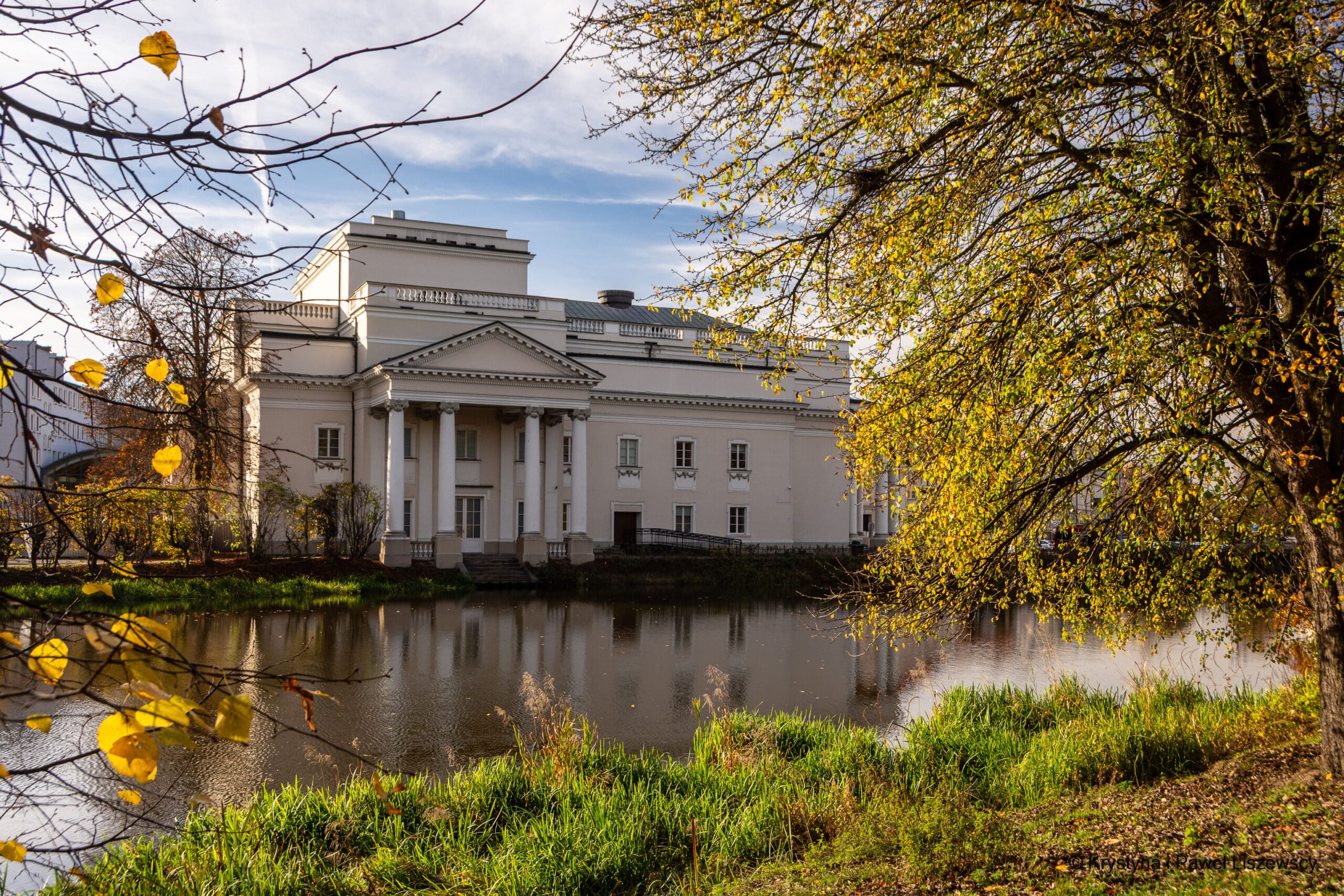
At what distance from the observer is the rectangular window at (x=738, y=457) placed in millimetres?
43344

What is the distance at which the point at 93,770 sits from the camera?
8.45 metres

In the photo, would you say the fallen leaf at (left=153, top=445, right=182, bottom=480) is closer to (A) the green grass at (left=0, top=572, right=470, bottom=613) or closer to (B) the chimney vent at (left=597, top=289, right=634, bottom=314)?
(A) the green grass at (left=0, top=572, right=470, bottom=613)

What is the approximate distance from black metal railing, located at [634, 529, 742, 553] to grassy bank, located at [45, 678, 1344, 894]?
3045 centimetres

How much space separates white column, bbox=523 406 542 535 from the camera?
3594cm

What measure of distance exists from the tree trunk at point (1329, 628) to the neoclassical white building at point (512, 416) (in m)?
23.9

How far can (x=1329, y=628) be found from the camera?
689cm

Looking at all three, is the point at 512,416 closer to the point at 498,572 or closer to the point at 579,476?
the point at 579,476

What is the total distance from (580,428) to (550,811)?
30363 millimetres

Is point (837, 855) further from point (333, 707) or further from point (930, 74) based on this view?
point (333, 707)

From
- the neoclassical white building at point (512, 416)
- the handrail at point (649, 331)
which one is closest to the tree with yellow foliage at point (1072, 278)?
the neoclassical white building at point (512, 416)

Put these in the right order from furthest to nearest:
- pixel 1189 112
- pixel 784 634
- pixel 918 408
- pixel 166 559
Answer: pixel 166 559 < pixel 784 634 < pixel 918 408 < pixel 1189 112

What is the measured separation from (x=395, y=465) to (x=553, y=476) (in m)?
6.72

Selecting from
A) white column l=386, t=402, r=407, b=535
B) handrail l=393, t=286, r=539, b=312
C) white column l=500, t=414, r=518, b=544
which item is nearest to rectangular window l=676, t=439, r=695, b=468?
white column l=500, t=414, r=518, b=544

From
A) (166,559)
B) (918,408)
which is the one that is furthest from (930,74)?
(166,559)
